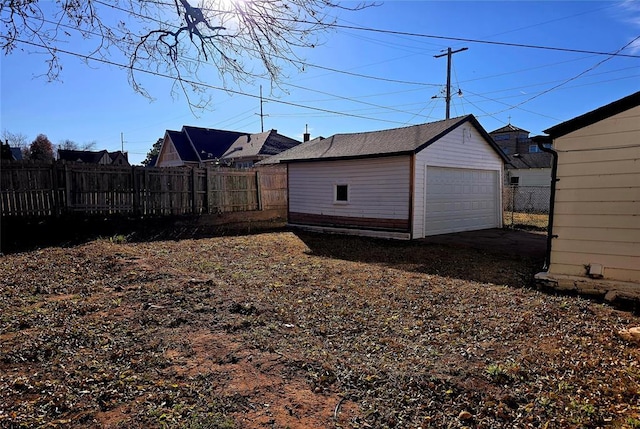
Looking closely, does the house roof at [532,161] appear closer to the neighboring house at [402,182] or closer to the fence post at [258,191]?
the neighboring house at [402,182]

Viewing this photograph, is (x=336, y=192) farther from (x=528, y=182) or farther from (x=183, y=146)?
(x=183, y=146)

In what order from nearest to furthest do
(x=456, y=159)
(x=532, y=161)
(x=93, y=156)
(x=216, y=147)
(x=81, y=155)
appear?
(x=456, y=159), (x=532, y=161), (x=216, y=147), (x=81, y=155), (x=93, y=156)

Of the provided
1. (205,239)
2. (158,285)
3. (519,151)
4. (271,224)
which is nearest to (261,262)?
(158,285)

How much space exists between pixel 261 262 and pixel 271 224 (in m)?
7.25

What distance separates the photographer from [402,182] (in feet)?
34.8

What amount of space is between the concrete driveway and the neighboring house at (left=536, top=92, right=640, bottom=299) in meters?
2.76

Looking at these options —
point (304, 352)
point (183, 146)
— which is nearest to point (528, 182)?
point (304, 352)

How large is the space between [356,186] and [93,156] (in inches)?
1569

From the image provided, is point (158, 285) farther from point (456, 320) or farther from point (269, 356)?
point (456, 320)

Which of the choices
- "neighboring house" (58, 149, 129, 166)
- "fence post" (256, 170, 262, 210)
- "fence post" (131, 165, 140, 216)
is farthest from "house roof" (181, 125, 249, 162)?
"fence post" (131, 165, 140, 216)

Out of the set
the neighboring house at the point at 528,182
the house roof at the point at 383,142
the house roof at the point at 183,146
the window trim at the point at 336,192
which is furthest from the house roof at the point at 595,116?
the house roof at the point at 183,146

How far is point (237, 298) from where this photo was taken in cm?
516

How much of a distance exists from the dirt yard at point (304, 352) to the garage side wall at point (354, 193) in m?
4.38

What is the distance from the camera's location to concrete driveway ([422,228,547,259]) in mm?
9096
